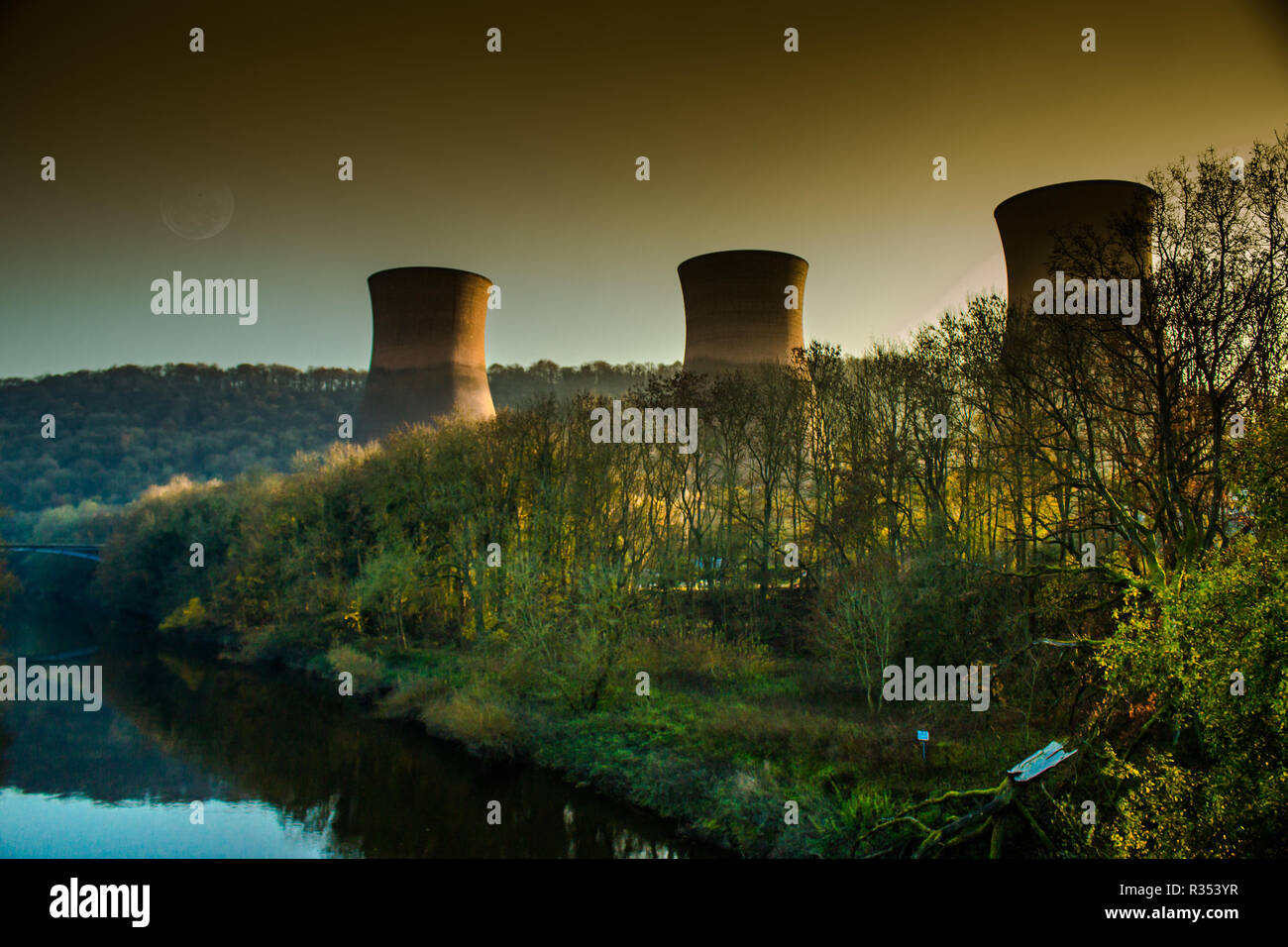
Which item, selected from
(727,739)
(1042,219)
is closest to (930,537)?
(727,739)

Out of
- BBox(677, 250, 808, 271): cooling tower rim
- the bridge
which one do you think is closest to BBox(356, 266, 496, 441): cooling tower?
BBox(677, 250, 808, 271): cooling tower rim

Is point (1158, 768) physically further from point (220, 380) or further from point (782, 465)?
point (220, 380)

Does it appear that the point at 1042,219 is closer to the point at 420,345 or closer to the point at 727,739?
the point at 727,739
